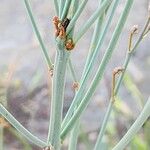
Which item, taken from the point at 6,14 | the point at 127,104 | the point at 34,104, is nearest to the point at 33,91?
the point at 34,104

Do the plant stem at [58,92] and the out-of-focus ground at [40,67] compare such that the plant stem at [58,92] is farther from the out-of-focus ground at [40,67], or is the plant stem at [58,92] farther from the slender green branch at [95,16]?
the out-of-focus ground at [40,67]

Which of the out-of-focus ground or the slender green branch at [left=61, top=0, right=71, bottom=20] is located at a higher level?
the slender green branch at [left=61, top=0, right=71, bottom=20]

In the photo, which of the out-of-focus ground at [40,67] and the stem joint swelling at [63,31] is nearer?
the stem joint swelling at [63,31]

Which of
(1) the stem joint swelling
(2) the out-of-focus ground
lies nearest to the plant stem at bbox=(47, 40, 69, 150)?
(1) the stem joint swelling

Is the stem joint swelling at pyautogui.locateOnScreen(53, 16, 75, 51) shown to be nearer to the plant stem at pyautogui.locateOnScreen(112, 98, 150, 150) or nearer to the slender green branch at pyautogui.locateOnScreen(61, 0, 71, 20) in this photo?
the slender green branch at pyautogui.locateOnScreen(61, 0, 71, 20)

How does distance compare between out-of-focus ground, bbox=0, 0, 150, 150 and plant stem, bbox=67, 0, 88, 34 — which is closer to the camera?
plant stem, bbox=67, 0, 88, 34

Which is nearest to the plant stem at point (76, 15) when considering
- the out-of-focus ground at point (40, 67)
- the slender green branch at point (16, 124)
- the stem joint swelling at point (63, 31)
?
the stem joint swelling at point (63, 31)

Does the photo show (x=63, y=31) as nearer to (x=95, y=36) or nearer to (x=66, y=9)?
(x=66, y=9)
